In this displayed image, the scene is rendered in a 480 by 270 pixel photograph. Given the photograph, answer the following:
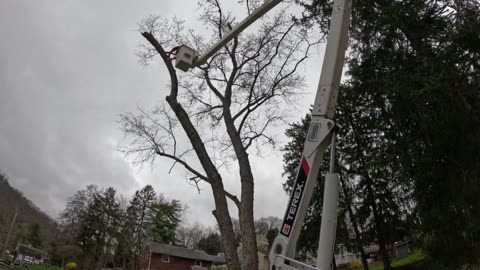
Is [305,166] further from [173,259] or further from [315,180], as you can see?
[173,259]

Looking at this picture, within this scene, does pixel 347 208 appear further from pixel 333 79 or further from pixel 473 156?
pixel 333 79

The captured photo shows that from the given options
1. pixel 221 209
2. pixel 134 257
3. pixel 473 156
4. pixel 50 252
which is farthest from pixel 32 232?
pixel 473 156

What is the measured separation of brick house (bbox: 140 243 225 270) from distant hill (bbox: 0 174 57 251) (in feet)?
50.5

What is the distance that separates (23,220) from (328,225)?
54.1 m

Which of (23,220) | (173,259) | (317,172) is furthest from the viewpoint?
(23,220)

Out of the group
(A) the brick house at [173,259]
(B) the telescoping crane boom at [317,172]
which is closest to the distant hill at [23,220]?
(A) the brick house at [173,259]

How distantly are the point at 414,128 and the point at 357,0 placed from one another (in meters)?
4.35

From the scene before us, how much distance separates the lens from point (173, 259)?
139 ft

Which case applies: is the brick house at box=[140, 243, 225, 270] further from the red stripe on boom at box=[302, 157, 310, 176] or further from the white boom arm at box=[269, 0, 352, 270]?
the red stripe on boom at box=[302, 157, 310, 176]

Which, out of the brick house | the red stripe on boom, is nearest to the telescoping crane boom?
the red stripe on boom

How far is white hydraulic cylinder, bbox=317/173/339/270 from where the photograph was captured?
128 inches

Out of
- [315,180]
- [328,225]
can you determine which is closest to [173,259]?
[315,180]

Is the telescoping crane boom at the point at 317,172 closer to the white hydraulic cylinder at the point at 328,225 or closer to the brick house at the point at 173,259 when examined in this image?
the white hydraulic cylinder at the point at 328,225

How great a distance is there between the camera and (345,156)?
67.7ft
